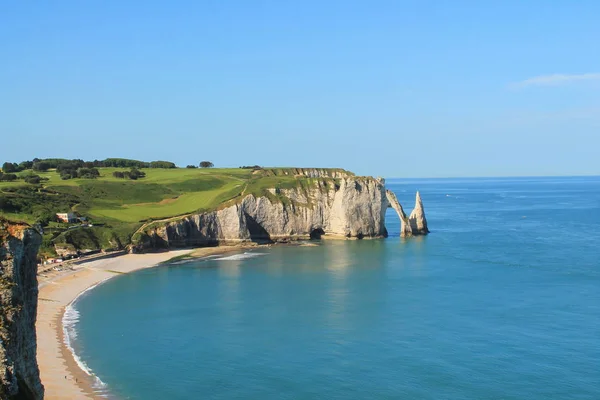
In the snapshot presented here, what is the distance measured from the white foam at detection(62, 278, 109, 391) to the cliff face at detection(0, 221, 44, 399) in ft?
35.7

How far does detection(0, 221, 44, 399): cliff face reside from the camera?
2072 cm

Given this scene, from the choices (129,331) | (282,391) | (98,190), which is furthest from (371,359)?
(98,190)

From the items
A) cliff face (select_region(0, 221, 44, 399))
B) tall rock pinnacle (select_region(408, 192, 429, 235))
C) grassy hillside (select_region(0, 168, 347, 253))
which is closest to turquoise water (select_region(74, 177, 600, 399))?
cliff face (select_region(0, 221, 44, 399))

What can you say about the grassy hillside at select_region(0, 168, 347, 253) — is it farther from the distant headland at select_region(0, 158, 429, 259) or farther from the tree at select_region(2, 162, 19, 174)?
the tree at select_region(2, 162, 19, 174)

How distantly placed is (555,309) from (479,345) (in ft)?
39.0

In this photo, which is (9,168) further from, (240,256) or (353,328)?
(353,328)

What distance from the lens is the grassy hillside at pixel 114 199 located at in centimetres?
7819

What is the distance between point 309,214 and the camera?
96.8 metres

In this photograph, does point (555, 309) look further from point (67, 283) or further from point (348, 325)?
point (67, 283)

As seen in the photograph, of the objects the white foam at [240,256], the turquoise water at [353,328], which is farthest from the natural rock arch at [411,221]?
the white foam at [240,256]

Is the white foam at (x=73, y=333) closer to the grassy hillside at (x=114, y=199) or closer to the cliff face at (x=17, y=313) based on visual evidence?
the cliff face at (x=17, y=313)

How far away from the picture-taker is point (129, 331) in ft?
144

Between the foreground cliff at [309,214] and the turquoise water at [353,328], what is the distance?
15031 millimetres

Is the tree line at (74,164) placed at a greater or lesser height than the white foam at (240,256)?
greater
